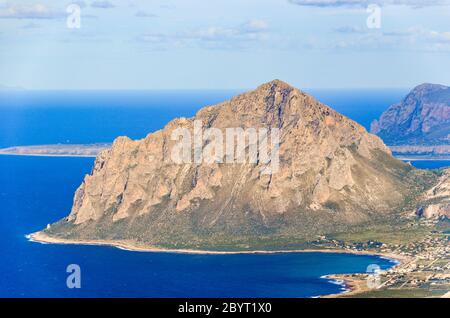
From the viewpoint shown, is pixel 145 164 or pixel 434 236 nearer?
pixel 434 236

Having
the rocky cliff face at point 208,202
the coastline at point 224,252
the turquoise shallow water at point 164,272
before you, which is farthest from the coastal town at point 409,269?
the rocky cliff face at point 208,202

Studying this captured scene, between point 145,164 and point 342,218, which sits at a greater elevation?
point 145,164

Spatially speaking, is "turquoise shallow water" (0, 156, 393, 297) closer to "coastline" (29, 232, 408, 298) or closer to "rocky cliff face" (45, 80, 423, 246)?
"coastline" (29, 232, 408, 298)

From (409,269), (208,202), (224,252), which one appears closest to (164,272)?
(224,252)

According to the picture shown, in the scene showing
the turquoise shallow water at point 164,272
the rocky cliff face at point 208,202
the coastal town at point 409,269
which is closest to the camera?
the coastal town at point 409,269

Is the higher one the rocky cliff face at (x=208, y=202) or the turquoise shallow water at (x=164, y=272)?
the rocky cliff face at (x=208, y=202)

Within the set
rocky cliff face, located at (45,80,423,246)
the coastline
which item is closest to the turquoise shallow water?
the coastline

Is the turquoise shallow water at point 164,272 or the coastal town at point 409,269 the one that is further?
the turquoise shallow water at point 164,272

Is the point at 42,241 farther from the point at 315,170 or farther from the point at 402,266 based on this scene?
the point at 402,266

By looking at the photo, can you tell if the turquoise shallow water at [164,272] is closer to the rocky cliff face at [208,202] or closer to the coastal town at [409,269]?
the coastal town at [409,269]
